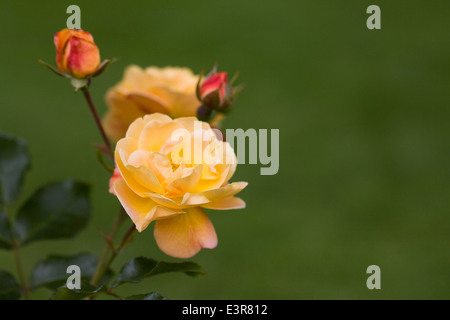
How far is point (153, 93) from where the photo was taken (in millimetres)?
538

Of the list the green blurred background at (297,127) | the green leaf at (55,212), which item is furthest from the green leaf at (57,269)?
the green blurred background at (297,127)

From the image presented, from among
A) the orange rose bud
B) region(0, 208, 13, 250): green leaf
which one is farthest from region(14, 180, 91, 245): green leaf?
the orange rose bud

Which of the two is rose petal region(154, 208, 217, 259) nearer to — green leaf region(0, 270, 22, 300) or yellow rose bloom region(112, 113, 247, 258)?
yellow rose bloom region(112, 113, 247, 258)

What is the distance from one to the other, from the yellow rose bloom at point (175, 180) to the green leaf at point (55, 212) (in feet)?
0.41

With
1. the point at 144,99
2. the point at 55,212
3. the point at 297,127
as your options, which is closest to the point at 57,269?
the point at 55,212

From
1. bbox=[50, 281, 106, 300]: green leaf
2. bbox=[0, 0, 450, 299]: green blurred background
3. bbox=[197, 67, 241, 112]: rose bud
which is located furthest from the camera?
bbox=[0, 0, 450, 299]: green blurred background

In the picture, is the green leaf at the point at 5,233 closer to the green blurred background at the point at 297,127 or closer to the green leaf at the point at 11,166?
the green leaf at the point at 11,166

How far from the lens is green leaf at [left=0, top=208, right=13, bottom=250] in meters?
0.50

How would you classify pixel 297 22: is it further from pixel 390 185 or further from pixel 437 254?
pixel 437 254

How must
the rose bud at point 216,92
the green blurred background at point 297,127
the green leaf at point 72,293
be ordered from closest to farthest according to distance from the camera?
the green leaf at point 72,293
the rose bud at point 216,92
the green blurred background at point 297,127

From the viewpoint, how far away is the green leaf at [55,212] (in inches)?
20.4

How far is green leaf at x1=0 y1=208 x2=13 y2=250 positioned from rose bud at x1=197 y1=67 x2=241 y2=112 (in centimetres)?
20

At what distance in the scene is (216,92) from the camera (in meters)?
0.49
